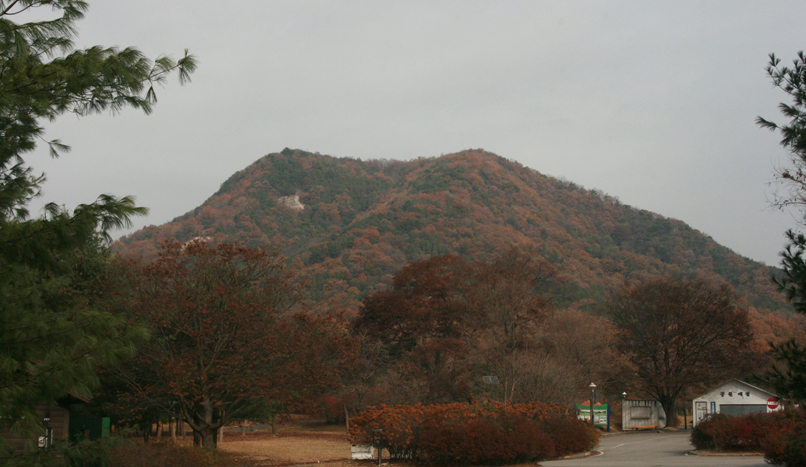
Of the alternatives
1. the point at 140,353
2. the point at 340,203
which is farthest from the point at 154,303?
the point at 340,203

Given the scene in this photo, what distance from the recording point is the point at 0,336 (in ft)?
20.0

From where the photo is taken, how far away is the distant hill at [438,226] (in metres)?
80.1

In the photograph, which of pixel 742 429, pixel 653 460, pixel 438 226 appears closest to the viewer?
pixel 653 460

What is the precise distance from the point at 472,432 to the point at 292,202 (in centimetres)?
11183

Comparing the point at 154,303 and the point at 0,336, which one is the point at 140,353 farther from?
the point at 0,336

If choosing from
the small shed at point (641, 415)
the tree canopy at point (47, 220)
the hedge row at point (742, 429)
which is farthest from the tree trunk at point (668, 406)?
the tree canopy at point (47, 220)

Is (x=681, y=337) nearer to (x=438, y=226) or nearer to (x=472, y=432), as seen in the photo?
(x=472, y=432)

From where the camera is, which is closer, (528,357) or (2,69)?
(2,69)

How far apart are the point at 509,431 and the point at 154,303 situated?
10777mm

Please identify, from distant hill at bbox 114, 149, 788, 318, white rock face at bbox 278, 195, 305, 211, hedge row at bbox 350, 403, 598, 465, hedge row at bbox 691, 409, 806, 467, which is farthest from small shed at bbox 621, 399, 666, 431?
white rock face at bbox 278, 195, 305, 211

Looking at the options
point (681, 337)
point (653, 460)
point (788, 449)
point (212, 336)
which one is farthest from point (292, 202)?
point (788, 449)

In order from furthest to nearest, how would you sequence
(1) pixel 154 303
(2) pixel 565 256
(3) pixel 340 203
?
1. (3) pixel 340 203
2. (2) pixel 565 256
3. (1) pixel 154 303

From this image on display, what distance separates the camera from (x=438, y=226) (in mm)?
96375

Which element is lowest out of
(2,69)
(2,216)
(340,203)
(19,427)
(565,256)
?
(19,427)
